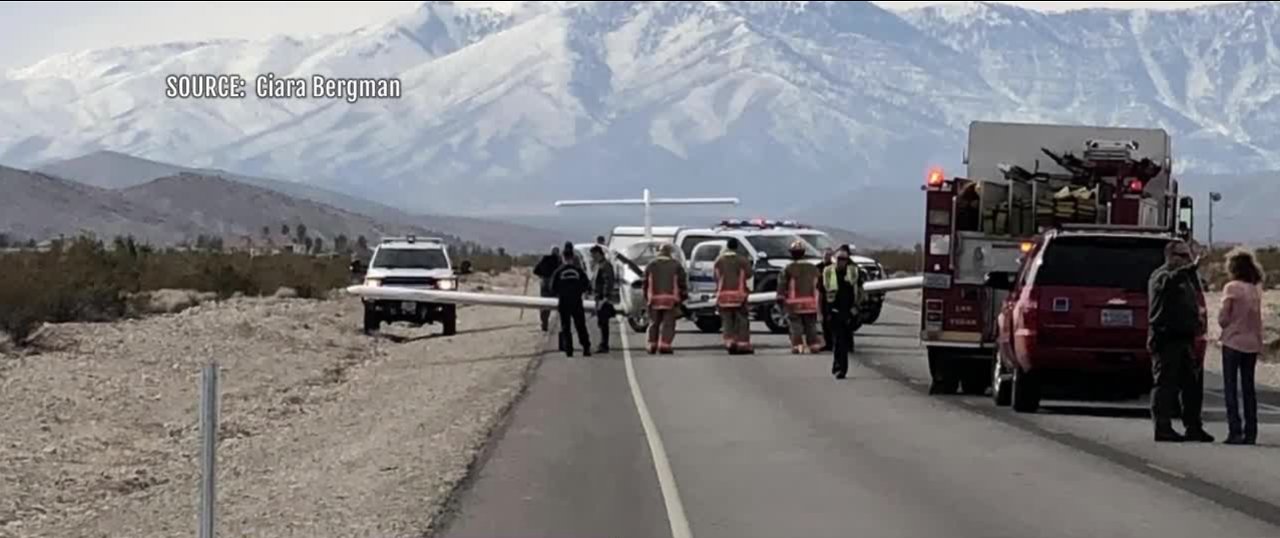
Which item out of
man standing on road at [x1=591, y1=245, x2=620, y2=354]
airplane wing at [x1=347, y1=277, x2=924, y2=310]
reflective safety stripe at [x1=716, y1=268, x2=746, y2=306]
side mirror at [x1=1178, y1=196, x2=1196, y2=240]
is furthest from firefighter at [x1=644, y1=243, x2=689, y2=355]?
side mirror at [x1=1178, y1=196, x2=1196, y2=240]

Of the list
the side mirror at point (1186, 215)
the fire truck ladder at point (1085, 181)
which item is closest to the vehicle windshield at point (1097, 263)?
the fire truck ladder at point (1085, 181)

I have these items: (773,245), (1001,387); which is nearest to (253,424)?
(1001,387)

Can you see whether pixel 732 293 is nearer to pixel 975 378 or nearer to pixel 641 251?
pixel 975 378

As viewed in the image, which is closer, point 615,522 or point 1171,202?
point 615,522

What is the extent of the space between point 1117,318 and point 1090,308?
0.89 feet

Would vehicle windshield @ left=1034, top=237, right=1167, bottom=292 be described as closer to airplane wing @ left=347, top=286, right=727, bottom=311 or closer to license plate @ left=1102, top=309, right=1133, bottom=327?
license plate @ left=1102, top=309, right=1133, bottom=327

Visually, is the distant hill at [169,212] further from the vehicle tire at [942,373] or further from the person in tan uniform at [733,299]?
the vehicle tire at [942,373]

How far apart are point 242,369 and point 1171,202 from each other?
47.9ft

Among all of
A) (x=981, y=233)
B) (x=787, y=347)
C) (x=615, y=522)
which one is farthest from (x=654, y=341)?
(x=615, y=522)

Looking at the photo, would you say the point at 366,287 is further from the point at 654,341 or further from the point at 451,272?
the point at 654,341

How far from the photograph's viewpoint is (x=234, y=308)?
172 feet

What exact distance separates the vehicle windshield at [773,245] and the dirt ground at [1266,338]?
24.7ft

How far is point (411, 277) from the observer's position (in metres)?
40.8

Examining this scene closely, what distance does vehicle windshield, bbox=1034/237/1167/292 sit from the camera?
21.3 meters
